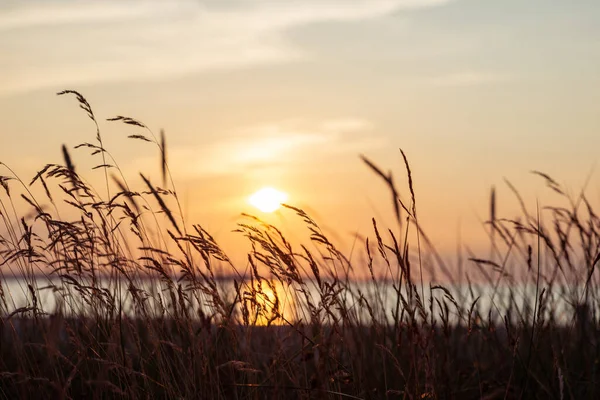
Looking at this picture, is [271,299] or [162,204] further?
[162,204]

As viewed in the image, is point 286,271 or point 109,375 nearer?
point 286,271

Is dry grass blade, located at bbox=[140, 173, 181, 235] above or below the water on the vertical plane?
above

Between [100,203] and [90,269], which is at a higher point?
[100,203]

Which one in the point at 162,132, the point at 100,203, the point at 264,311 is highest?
the point at 162,132

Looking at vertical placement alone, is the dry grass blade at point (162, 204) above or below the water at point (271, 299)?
above

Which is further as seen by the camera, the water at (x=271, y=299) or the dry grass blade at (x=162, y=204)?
the dry grass blade at (x=162, y=204)

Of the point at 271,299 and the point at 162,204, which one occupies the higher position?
the point at 162,204

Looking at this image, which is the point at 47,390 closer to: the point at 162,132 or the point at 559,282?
the point at 162,132

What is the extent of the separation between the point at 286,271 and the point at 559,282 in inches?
75.4

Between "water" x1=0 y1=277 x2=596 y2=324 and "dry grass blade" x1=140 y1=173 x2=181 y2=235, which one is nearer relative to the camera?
"water" x1=0 y1=277 x2=596 y2=324

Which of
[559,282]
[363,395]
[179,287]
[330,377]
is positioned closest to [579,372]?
[559,282]

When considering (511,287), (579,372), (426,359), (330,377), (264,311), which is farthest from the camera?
(511,287)

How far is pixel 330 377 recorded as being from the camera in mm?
2502

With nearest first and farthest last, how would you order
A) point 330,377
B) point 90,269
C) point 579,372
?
1. point 330,377
2. point 90,269
3. point 579,372
